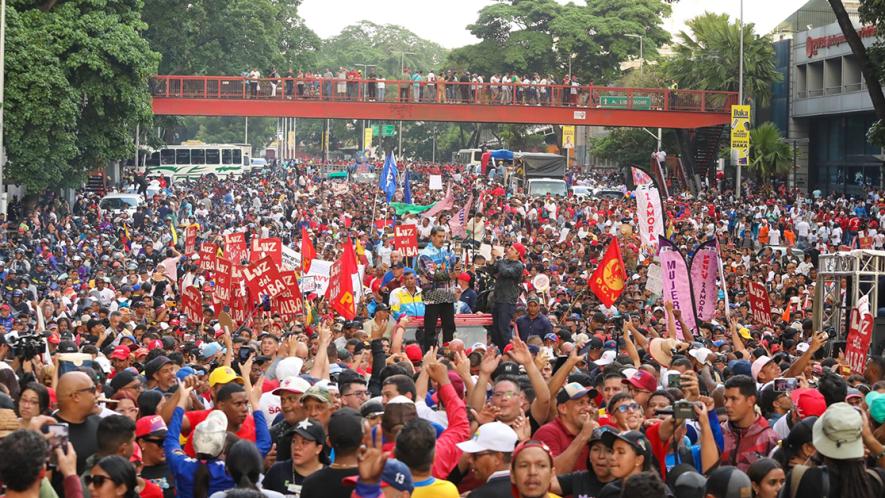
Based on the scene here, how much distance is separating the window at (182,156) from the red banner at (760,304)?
47034mm

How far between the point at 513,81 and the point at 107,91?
1754 centimetres

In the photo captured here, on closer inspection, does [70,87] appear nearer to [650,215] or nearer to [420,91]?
[420,91]


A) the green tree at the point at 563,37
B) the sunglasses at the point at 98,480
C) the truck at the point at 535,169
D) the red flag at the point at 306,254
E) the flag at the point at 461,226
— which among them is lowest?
the sunglasses at the point at 98,480

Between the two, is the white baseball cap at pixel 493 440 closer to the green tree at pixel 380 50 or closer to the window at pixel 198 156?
the window at pixel 198 156

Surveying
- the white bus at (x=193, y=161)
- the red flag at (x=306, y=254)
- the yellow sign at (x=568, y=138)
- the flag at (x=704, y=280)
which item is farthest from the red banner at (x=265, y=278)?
the yellow sign at (x=568, y=138)

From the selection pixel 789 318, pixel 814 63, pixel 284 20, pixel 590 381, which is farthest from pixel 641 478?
pixel 284 20

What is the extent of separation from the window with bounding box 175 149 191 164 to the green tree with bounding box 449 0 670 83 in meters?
16.6

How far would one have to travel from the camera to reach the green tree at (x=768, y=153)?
47.2m

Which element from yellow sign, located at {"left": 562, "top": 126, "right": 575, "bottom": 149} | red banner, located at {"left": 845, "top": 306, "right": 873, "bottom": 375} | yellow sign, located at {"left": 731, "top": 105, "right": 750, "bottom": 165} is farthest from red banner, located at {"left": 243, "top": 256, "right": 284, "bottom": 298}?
yellow sign, located at {"left": 562, "top": 126, "right": 575, "bottom": 149}

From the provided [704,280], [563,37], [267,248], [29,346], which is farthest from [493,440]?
[563,37]

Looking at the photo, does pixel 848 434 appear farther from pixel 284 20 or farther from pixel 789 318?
pixel 284 20

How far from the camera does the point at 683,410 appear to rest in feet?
23.9

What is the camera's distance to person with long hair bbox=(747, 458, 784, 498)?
6.91 meters

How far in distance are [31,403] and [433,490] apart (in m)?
2.74
